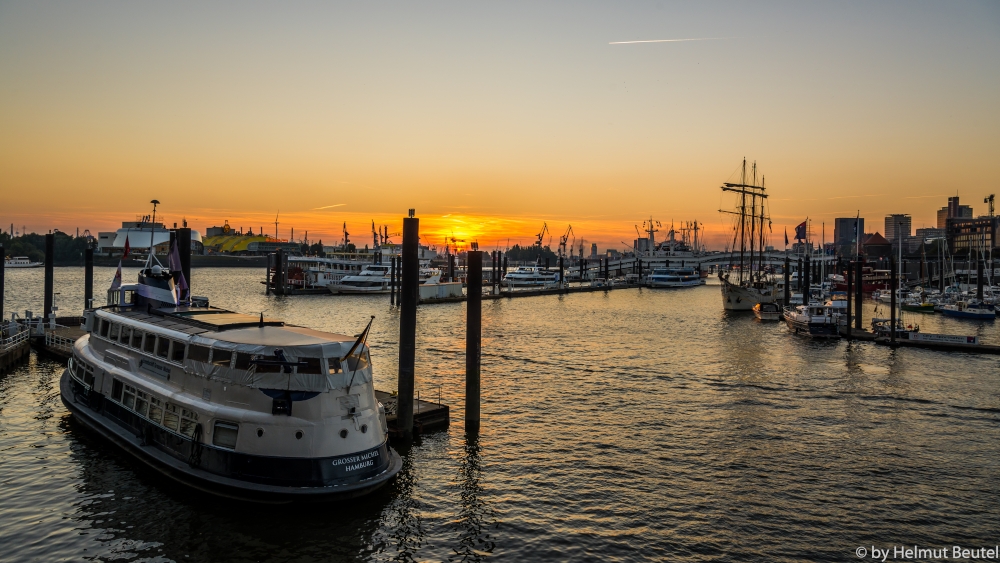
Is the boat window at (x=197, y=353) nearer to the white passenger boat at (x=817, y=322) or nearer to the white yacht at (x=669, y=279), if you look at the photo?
the white passenger boat at (x=817, y=322)

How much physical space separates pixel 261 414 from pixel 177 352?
17.7 ft

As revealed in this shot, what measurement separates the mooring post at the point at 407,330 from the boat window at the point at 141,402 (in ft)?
27.9

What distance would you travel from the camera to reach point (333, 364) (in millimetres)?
18266

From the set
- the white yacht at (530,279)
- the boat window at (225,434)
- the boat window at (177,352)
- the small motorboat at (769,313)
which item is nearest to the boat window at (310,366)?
the boat window at (225,434)

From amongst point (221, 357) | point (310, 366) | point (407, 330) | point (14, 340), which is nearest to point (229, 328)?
point (221, 357)

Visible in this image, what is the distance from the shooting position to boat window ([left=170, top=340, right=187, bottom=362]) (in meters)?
20.8

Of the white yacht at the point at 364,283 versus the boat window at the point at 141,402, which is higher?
the white yacht at the point at 364,283

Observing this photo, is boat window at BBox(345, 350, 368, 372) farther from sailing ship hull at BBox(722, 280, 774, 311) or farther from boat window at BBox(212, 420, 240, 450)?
sailing ship hull at BBox(722, 280, 774, 311)

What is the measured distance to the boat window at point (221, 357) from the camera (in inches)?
739

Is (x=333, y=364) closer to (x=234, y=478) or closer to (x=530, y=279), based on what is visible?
(x=234, y=478)

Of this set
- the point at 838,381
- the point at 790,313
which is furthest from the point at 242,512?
the point at 790,313

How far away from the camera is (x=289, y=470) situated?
1745 centimetres

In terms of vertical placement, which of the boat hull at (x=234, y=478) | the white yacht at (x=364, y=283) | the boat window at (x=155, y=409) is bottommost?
the boat hull at (x=234, y=478)

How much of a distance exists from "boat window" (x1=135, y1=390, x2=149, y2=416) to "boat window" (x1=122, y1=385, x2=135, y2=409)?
341mm
